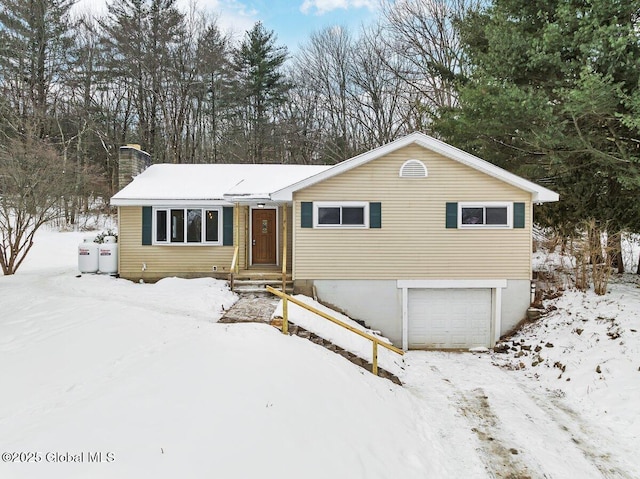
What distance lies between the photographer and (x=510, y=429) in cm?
613

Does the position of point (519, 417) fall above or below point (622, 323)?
below

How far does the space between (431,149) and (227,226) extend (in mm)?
6575

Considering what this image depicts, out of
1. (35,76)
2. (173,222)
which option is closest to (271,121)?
(35,76)

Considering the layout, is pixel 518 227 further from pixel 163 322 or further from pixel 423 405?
pixel 163 322

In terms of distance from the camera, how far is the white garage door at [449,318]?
10562 millimetres

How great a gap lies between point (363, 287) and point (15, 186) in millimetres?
12780

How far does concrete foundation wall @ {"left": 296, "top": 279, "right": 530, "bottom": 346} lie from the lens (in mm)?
10445

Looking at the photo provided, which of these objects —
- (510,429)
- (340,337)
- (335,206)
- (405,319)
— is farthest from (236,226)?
(510,429)

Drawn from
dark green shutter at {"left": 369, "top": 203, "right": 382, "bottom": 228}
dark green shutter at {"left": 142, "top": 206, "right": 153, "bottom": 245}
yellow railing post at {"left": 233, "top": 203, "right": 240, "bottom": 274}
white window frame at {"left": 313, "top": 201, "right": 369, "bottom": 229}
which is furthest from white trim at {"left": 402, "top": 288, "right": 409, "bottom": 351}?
dark green shutter at {"left": 142, "top": 206, "right": 153, "bottom": 245}

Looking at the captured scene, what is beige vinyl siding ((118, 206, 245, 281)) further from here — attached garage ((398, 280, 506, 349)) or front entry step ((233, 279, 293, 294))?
attached garage ((398, 280, 506, 349))

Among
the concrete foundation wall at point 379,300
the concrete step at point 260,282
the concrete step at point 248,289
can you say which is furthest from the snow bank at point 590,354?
the concrete step at point 248,289

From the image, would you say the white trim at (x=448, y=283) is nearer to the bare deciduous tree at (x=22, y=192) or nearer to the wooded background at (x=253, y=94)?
the wooded background at (x=253, y=94)

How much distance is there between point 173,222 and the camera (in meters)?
11.6

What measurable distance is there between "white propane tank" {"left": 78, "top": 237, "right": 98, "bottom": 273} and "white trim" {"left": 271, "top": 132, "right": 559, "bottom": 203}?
6370 mm
